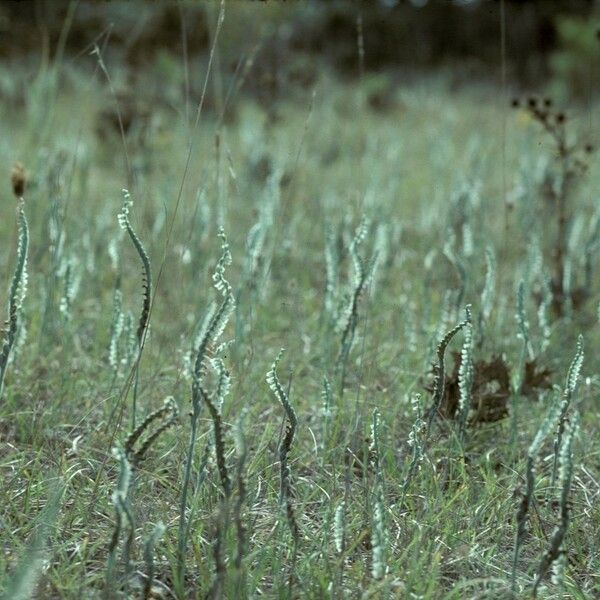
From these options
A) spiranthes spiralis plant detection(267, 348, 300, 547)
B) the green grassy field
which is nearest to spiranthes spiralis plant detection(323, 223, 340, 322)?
the green grassy field

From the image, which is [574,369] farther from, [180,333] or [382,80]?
→ [382,80]

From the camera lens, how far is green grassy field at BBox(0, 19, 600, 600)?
1395mm

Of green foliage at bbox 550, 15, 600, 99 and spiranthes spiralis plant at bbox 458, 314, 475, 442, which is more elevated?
green foliage at bbox 550, 15, 600, 99

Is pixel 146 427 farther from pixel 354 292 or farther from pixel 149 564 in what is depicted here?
pixel 354 292

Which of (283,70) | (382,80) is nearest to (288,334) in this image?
(283,70)

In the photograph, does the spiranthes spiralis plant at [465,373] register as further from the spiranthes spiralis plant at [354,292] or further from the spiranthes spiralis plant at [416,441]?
the spiranthes spiralis plant at [354,292]

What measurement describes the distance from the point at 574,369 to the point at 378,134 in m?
4.44

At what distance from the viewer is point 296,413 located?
6.75 ft

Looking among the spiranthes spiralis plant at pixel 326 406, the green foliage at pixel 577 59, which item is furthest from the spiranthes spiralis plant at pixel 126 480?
the green foliage at pixel 577 59

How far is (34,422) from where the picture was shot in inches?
72.1

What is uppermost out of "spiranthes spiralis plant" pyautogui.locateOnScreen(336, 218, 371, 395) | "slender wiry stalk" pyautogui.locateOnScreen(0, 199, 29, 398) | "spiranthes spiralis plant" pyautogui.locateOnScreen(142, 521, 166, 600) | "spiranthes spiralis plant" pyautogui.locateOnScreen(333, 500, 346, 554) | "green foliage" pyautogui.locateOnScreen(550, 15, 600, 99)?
"green foliage" pyautogui.locateOnScreen(550, 15, 600, 99)

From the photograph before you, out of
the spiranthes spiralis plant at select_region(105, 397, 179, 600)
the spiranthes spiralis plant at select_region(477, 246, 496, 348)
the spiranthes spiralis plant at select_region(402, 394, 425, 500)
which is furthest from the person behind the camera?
the spiranthes spiralis plant at select_region(477, 246, 496, 348)

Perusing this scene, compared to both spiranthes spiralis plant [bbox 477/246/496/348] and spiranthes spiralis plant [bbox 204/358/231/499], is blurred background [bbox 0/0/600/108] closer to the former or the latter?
spiranthes spiralis plant [bbox 477/246/496/348]

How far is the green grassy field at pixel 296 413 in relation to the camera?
1395 mm
